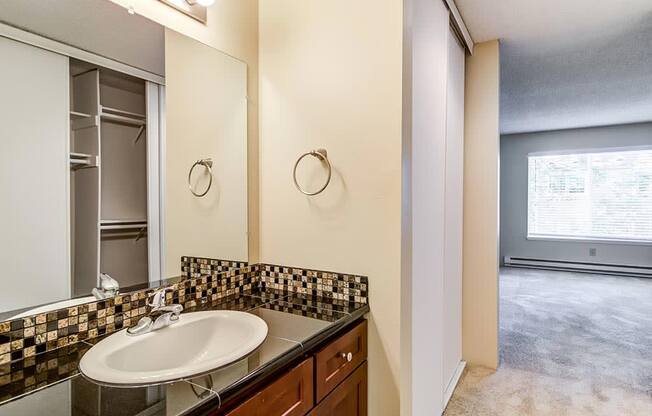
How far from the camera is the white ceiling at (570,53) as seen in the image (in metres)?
2.28

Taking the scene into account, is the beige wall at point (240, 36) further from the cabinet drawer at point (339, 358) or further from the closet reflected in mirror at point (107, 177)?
the cabinet drawer at point (339, 358)

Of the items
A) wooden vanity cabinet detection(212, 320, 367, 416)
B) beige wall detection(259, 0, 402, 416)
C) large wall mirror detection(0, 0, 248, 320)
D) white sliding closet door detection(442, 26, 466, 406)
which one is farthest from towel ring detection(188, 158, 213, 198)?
white sliding closet door detection(442, 26, 466, 406)

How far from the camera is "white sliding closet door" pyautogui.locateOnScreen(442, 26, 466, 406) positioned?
220 centimetres

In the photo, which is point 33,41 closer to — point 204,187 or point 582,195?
point 204,187

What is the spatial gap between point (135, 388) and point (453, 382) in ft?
7.04

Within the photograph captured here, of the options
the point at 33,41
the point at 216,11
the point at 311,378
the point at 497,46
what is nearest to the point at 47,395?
the point at 311,378

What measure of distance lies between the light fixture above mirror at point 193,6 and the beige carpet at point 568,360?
2.36 m

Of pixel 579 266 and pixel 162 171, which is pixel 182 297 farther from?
pixel 579 266

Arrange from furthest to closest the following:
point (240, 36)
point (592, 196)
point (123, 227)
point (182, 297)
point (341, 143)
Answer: point (592, 196) → point (240, 36) → point (341, 143) → point (182, 297) → point (123, 227)

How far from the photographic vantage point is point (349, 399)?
4.43ft

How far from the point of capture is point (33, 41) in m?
1.03

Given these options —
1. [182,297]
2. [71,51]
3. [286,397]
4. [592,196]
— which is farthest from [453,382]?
[592,196]

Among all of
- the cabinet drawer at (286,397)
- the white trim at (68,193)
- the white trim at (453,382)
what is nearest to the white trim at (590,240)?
the white trim at (453,382)

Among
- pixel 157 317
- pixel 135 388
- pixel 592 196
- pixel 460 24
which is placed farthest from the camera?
pixel 592 196
